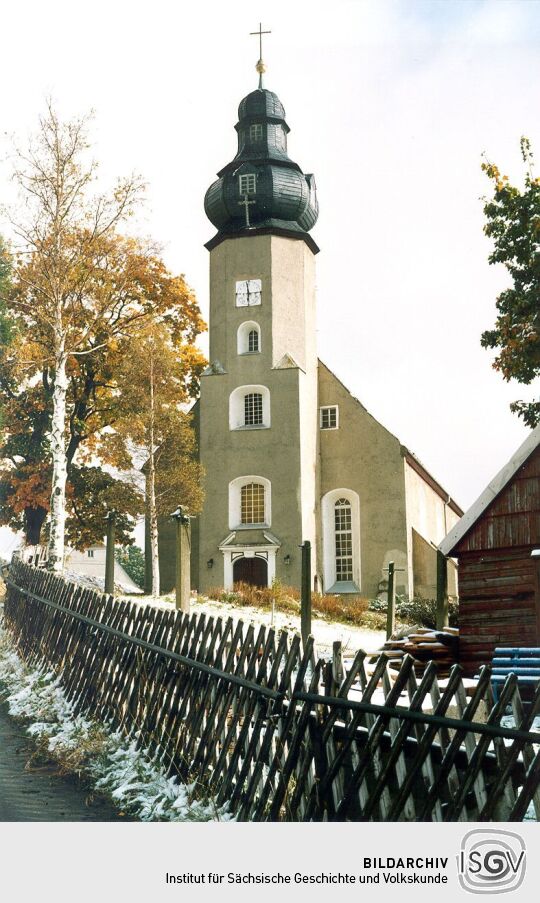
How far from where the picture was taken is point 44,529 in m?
10.8

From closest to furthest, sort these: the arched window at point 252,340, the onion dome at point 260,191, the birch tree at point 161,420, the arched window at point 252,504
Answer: the onion dome at point 260,191 → the birch tree at point 161,420 → the arched window at point 252,504 → the arched window at point 252,340

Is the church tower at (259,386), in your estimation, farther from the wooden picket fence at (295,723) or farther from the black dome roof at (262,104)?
the wooden picket fence at (295,723)

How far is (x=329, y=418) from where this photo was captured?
61.1 feet

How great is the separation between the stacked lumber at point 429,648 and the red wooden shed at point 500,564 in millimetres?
117

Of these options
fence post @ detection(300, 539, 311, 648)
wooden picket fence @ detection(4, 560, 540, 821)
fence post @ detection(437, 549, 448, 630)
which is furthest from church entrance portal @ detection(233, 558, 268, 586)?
wooden picket fence @ detection(4, 560, 540, 821)

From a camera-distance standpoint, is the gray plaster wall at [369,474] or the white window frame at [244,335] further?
the white window frame at [244,335]

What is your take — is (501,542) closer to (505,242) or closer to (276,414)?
(505,242)

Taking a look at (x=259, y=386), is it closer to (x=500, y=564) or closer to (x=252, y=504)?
(x=252, y=504)

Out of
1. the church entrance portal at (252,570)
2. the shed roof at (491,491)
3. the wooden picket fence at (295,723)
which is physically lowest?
the wooden picket fence at (295,723)

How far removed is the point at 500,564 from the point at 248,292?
1101 cm

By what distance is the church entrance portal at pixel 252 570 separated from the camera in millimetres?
12094

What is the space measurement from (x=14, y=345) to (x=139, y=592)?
337 cm
